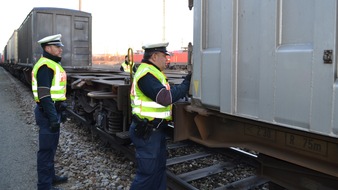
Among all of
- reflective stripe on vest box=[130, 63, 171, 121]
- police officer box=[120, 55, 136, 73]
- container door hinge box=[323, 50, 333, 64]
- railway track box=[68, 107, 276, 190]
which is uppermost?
police officer box=[120, 55, 136, 73]

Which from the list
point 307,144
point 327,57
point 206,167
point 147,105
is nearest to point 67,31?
point 206,167

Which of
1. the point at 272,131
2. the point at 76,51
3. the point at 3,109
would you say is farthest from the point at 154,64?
the point at 76,51

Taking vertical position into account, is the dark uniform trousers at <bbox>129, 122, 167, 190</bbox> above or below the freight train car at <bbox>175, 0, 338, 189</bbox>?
below

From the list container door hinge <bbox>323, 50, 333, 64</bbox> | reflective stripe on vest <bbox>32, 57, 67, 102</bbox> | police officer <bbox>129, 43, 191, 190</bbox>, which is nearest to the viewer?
container door hinge <bbox>323, 50, 333, 64</bbox>

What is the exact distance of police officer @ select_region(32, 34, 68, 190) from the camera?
4.32 m

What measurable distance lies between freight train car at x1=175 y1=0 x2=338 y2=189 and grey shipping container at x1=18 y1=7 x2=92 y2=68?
41.2 feet

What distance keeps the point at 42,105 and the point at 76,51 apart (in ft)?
36.5

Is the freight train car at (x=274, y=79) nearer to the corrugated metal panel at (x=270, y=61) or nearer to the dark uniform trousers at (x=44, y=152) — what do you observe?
the corrugated metal panel at (x=270, y=61)

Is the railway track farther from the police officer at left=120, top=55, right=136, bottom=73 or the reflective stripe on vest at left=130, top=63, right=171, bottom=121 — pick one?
the police officer at left=120, top=55, right=136, bottom=73

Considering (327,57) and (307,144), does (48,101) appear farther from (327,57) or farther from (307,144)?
(327,57)

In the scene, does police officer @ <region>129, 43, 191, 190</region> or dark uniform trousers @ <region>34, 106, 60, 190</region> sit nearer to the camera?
police officer @ <region>129, 43, 191, 190</region>

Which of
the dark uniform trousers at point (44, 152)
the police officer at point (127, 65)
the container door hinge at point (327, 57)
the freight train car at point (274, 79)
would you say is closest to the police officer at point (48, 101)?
the dark uniform trousers at point (44, 152)

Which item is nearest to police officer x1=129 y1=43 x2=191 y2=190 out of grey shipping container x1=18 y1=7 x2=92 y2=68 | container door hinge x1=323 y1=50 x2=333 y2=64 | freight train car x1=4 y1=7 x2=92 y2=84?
container door hinge x1=323 y1=50 x2=333 y2=64

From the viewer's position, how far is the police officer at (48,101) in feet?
14.2
